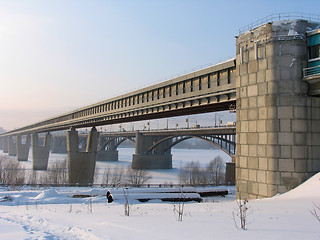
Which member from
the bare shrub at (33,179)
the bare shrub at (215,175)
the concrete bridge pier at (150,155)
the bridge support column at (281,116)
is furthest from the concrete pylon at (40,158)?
the bridge support column at (281,116)

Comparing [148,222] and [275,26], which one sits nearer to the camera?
[148,222]

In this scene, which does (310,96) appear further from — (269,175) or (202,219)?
(202,219)

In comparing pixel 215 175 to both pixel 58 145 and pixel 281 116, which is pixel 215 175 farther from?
pixel 58 145

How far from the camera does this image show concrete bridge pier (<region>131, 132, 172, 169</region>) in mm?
88500

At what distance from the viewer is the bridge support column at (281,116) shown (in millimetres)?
18344

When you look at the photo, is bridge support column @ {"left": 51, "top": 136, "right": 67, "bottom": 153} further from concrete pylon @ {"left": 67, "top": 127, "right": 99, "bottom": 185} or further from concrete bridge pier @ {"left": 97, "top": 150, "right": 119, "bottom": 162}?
concrete pylon @ {"left": 67, "top": 127, "right": 99, "bottom": 185}

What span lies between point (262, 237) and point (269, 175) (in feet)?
34.2

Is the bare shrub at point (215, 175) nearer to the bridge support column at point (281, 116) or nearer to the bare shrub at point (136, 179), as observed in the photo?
the bare shrub at point (136, 179)

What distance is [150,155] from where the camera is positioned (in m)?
89.8

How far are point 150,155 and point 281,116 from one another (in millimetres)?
72774

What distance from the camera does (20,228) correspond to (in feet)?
34.7

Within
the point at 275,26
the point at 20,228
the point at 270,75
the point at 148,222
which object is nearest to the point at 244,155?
the point at 270,75

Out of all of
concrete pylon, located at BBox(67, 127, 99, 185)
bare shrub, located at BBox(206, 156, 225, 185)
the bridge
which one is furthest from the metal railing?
concrete pylon, located at BBox(67, 127, 99, 185)

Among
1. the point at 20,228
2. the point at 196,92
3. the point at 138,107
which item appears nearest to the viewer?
the point at 20,228
